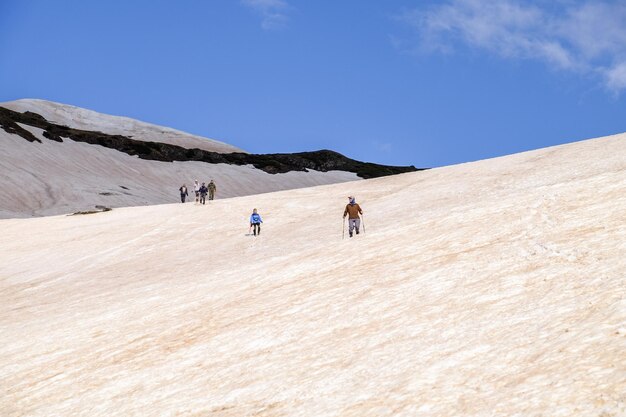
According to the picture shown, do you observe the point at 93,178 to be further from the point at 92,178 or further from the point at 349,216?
the point at 349,216

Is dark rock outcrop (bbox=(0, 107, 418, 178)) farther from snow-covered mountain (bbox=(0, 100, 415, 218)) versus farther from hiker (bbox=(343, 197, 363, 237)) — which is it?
hiker (bbox=(343, 197, 363, 237))

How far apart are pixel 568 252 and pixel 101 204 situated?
7401 centimetres

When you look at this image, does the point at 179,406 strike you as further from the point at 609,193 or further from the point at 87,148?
the point at 87,148

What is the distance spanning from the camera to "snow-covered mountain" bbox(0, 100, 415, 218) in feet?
281

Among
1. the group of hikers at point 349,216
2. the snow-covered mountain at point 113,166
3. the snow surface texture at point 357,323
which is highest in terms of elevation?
the snow-covered mountain at point 113,166

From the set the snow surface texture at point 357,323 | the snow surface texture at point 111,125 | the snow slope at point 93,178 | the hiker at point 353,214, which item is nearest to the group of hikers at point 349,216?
the hiker at point 353,214

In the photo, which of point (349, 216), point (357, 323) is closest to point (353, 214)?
point (349, 216)

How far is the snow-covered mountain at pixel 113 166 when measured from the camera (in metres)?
85.6

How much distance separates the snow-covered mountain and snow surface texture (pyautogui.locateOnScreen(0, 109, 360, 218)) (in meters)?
0.11

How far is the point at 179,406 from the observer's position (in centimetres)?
Result: 1283

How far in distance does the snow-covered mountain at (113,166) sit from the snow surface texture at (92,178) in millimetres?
105

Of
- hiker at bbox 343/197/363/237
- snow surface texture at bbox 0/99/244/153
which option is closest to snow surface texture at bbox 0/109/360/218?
snow surface texture at bbox 0/99/244/153

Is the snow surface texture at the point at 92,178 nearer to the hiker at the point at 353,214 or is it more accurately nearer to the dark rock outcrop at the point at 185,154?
the dark rock outcrop at the point at 185,154

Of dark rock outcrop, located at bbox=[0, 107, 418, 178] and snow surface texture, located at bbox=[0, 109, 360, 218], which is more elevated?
dark rock outcrop, located at bbox=[0, 107, 418, 178]
